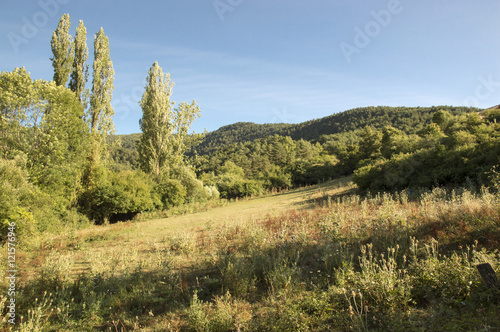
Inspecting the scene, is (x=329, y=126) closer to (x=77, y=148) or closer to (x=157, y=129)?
(x=157, y=129)

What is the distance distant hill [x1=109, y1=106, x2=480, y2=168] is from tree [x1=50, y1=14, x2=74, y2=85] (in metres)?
36.7

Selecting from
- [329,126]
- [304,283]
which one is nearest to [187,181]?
[304,283]

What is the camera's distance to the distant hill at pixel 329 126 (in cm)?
6812

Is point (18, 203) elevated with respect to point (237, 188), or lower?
elevated

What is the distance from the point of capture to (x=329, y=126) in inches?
4013

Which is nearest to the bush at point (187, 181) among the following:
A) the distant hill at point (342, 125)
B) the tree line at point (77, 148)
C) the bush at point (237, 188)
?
the tree line at point (77, 148)

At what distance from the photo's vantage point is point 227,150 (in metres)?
77.2

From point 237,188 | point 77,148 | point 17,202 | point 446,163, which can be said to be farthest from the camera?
point 237,188

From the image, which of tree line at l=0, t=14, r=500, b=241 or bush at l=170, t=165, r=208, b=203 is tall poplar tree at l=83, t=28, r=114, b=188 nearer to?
tree line at l=0, t=14, r=500, b=241

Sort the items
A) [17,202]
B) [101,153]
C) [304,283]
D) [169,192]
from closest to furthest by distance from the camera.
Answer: [304,283], [17,202], [101,153], [169,192]

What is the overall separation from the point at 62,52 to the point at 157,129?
26.9 ft

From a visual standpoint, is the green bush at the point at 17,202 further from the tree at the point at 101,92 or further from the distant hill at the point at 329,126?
the distant hill at the point at 329,126

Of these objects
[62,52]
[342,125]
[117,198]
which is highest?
[342,125]

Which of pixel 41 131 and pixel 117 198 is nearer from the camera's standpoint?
pixel 41 131
